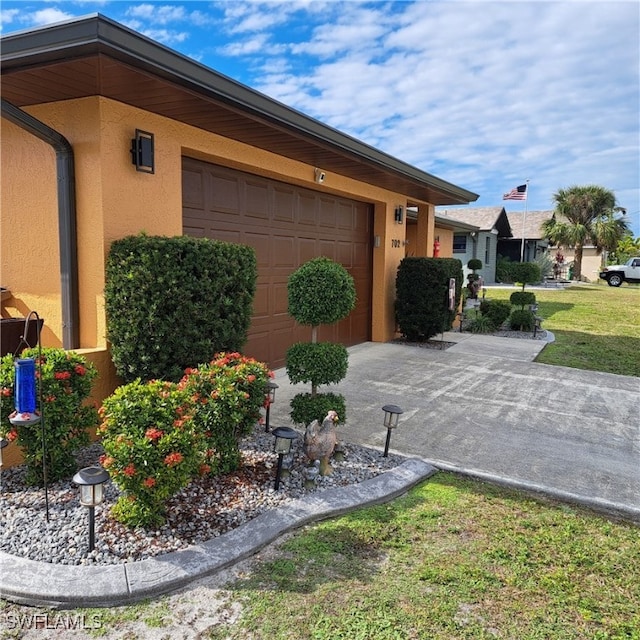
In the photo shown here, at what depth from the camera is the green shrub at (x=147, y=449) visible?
2.62 m

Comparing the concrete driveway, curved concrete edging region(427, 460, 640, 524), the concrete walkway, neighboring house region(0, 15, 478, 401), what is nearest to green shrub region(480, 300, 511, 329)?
the concrete walkway

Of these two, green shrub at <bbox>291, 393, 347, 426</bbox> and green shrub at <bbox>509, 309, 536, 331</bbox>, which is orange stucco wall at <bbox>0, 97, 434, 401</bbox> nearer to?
green shrub at <bbox>291, 393, 347, 426</bbox>

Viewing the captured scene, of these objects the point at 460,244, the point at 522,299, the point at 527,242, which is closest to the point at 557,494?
the point at 522,299

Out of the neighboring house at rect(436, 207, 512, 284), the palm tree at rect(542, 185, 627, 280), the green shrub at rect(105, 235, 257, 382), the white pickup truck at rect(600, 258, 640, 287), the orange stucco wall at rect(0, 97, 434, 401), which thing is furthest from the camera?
the palm tree at rect(542, 185, 627, 280)

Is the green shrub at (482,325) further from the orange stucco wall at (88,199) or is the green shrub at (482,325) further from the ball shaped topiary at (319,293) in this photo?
the orange stucco wall at (88,199)

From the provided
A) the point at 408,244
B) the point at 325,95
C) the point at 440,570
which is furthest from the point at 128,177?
the point at 408,244

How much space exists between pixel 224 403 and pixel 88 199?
2.34m

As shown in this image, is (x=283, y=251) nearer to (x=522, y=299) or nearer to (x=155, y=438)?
(x=155, y=438)

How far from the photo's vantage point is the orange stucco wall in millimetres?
4270

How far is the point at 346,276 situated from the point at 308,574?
2484 mm

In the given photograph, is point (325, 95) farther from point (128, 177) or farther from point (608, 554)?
point (608, 554)

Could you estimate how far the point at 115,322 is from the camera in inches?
160

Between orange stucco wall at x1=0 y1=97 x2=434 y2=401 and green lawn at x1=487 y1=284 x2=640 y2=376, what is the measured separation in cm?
693

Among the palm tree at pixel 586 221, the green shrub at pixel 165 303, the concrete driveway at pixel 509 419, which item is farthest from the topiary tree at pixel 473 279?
the palm tree at pixel 586 221
